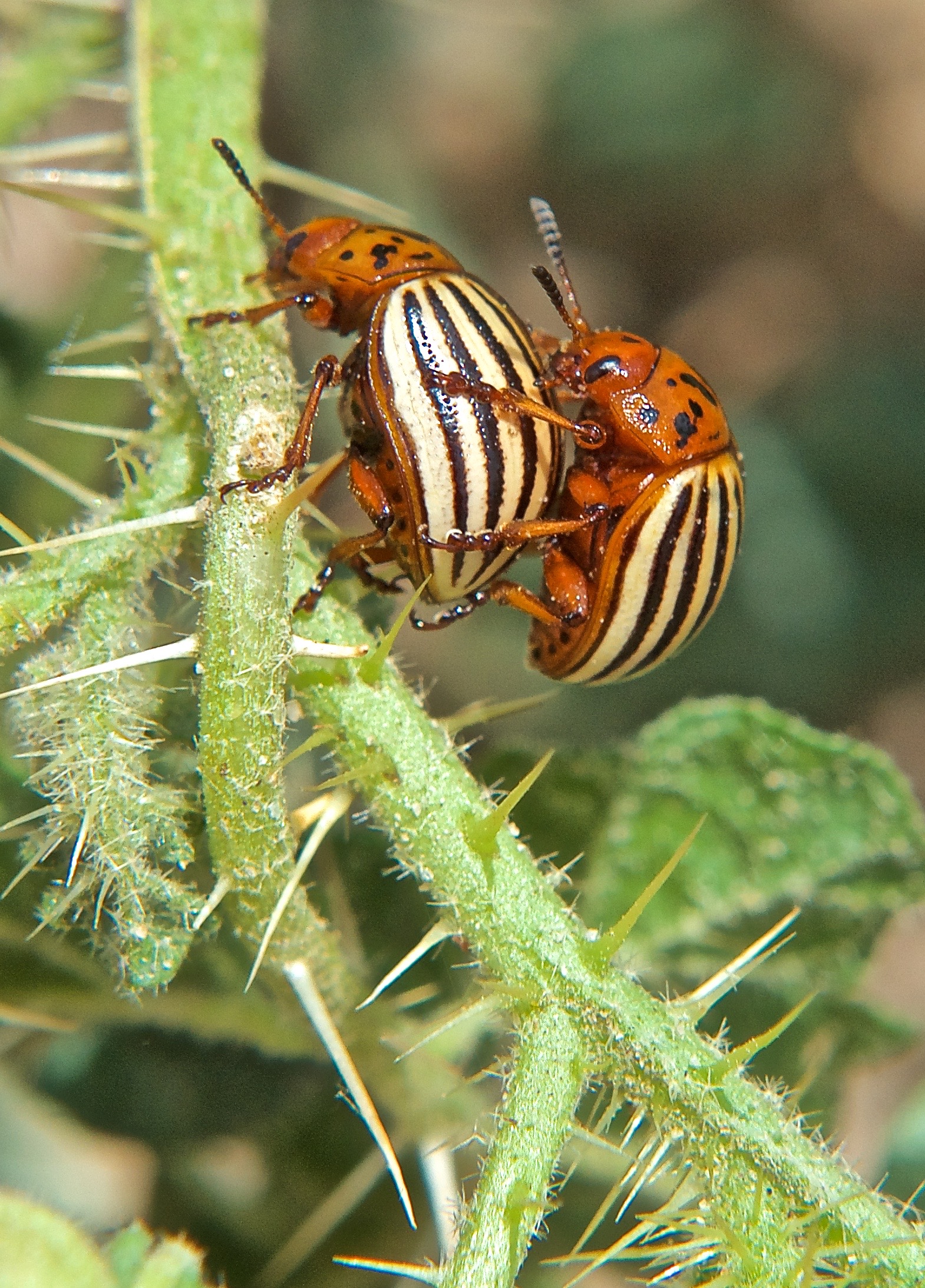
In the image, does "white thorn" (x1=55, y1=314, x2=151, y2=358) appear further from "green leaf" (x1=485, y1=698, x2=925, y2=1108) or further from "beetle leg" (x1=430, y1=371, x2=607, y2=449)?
"green leaf" (x1=485, y1=698, x2=925, y2=1108)

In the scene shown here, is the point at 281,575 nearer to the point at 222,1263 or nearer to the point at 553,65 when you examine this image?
the point at 222,1263

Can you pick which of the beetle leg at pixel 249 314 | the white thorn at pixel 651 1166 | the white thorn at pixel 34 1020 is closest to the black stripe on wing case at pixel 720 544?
the beetle leg at pixel 249 314

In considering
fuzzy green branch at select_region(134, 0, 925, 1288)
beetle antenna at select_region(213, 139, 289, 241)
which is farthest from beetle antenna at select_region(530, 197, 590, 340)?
fuzzy green branch at select_region(134, 0, 925, 1288)

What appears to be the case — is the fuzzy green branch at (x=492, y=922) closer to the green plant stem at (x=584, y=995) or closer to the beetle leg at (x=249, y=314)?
the green plant stem at (x=584, y=995)

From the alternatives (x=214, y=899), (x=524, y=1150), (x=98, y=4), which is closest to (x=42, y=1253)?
(x=214, y=899)

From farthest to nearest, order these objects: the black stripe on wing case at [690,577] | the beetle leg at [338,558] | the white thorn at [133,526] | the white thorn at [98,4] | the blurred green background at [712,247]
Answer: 1. the blurred green background at [712,247]
2. the white thorn at [98,4]
3. the black stripe on wing case at [690,577]
4. the beetle leg at [338,558]
5. the white thorn at [133,526]

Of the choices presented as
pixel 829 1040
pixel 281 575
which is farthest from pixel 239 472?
pixel 829 1040
